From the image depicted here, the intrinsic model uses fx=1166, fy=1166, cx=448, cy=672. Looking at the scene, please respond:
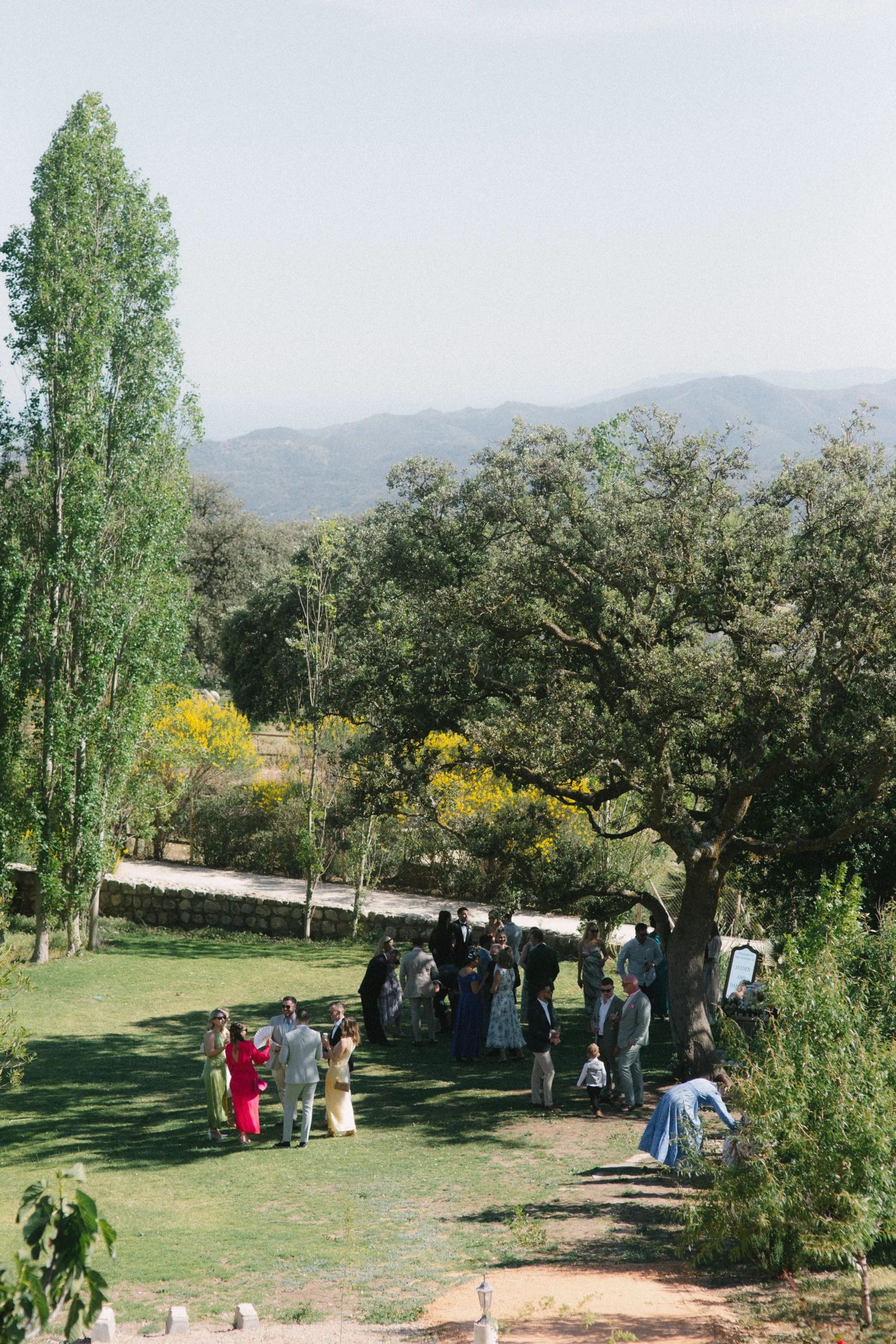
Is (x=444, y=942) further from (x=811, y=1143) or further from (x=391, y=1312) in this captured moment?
(x=811, y=1143)

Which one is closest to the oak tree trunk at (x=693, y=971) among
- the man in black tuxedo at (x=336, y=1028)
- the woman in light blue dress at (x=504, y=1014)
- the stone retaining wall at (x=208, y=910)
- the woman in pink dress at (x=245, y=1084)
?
the woman in light blue dress at (x=504, y=1014)

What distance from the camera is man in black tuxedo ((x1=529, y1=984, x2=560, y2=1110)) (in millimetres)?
12281

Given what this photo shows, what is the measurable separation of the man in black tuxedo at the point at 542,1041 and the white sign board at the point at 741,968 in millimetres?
3634

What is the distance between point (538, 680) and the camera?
13891mm

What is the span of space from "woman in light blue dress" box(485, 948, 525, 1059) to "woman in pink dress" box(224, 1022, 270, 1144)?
140 inches

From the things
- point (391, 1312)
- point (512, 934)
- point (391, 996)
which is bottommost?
point (391, 996)

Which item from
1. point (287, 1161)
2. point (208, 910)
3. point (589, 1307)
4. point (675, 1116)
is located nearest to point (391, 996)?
point (287, 1161)

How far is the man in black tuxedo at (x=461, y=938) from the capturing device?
16.1 metres

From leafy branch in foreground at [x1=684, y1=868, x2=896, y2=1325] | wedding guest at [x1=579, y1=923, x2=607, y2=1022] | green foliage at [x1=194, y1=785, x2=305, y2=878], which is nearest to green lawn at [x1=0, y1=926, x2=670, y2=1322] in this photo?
wedding guest at [x1=579, y1=923, x2=607, y2=1022]

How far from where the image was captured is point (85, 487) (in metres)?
19.8

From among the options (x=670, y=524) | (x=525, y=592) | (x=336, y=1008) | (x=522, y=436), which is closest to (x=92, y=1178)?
(x=336, y=1008)

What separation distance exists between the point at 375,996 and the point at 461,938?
5.50ft

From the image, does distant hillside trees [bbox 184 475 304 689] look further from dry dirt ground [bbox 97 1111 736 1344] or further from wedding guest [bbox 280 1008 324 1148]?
dry dirt ground [bbox 97 1111 736 1344]

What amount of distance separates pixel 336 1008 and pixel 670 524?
614 centimetres
